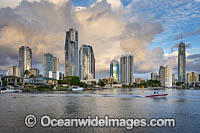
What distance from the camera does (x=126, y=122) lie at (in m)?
34.0

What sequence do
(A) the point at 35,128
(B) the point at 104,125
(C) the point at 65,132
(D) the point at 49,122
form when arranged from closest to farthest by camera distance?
1. (C) the point at 65,132
2. (A) the point at 35,128
3. (B) the point at 104,125
4. (D) the point at 49,122

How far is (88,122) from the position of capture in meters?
34.1

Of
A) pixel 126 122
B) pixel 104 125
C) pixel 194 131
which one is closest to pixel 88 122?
pixel 104 125

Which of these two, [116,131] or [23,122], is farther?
[23,122]

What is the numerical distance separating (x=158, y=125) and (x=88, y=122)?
460 inches

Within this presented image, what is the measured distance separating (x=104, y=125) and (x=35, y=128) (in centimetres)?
1064

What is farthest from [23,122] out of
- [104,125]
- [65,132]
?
[104,125]

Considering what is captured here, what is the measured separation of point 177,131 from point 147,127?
4365 millimetres

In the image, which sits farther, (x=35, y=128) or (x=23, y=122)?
(x=23, y=122)

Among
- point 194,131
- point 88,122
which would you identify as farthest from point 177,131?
point 88,122

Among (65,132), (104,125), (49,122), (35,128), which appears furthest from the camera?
(49,122)

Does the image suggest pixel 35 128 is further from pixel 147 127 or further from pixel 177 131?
pixel 177 131

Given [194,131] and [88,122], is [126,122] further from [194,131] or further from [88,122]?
[194,131]

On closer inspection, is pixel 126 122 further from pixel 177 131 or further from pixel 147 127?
pixel 177 131
